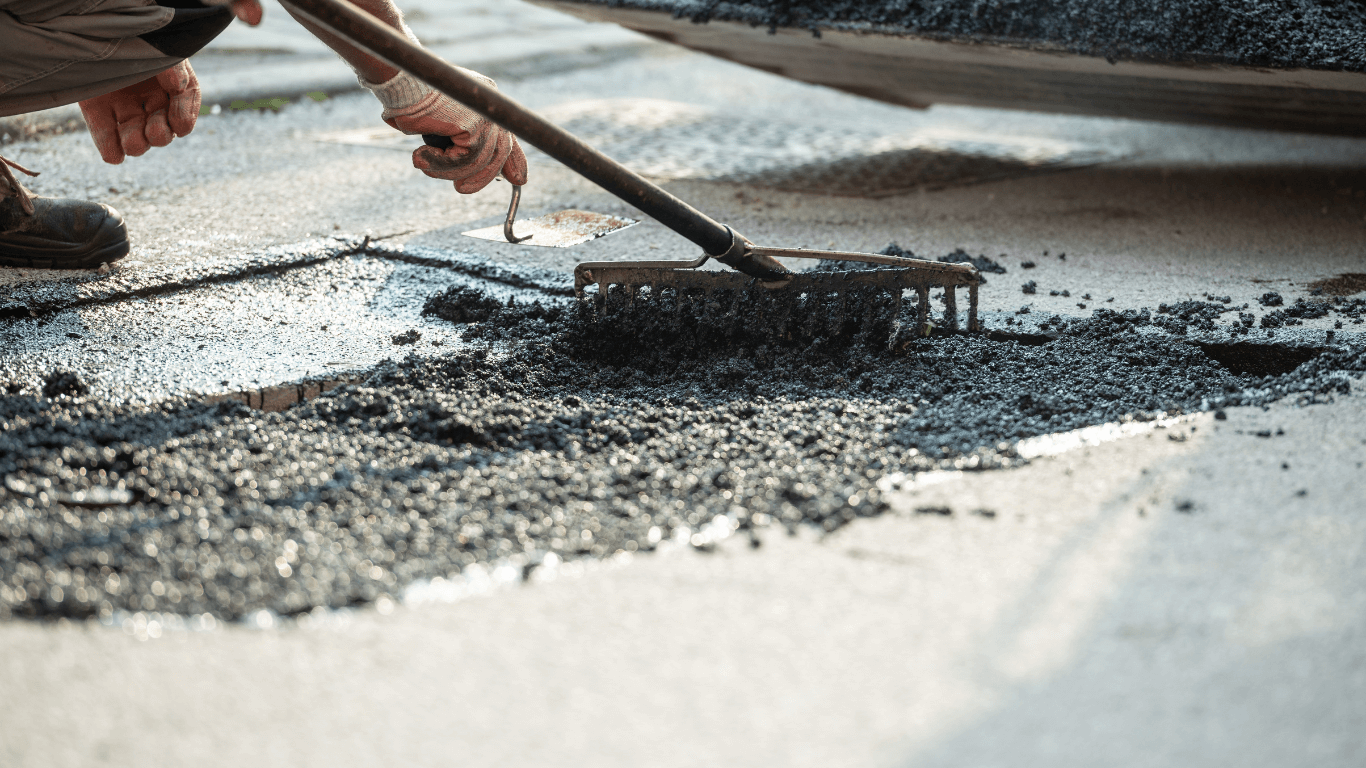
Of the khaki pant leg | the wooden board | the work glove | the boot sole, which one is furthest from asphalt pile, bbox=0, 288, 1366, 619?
the wooden board

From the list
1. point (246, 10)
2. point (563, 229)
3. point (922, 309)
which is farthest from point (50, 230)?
point (922, 309)

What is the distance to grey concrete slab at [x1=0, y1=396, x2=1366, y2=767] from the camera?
41.1 inches

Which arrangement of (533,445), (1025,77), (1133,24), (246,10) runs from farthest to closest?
(1025,77)
(1133,24)
(246,10)
(533,445)

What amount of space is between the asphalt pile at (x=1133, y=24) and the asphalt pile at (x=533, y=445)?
2.80 ft

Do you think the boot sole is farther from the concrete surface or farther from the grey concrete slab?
the grey concrete slab

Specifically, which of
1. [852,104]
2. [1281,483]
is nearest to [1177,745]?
[1281,483]

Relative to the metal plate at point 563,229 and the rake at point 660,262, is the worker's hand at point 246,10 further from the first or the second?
the metal plate at point 563,229

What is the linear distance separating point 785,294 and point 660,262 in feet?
0.90

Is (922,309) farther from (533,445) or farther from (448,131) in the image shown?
(448,131)

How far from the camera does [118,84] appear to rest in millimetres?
2264

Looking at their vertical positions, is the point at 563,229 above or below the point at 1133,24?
below

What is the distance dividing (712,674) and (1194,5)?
237 centimetres

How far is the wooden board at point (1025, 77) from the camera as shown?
288 centimetres

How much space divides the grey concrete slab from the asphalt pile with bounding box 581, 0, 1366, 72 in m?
1.61
